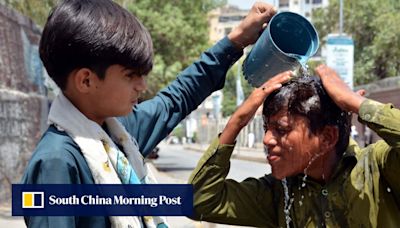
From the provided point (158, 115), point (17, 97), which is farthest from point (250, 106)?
point (17, 97)

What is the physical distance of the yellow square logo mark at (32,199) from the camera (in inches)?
60.2

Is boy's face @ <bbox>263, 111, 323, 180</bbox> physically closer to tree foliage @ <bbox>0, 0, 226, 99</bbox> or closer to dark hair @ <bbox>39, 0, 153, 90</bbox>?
dark hair @ <bbox>39, 0, 153, 90</bbox>

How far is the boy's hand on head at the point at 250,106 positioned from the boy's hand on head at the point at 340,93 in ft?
0.39

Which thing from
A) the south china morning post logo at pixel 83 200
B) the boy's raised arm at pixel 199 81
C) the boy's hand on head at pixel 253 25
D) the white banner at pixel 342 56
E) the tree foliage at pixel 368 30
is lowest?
the tree foliage at pixel 368 30

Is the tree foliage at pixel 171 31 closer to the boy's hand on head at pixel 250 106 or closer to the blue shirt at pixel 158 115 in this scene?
the blue shirt at pixel 158 115

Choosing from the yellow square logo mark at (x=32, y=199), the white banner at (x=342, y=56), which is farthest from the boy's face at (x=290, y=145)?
the white banner at (x=342, y=56)

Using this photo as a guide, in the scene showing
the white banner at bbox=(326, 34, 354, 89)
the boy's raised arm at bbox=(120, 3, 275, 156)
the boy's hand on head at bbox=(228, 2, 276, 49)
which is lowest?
the white banner at bbox=(326, 34, 354, 89)

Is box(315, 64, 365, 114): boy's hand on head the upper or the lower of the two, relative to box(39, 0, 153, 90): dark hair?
lower

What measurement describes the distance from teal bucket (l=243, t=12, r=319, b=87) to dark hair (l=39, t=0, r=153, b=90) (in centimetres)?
50

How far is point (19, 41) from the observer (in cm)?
948

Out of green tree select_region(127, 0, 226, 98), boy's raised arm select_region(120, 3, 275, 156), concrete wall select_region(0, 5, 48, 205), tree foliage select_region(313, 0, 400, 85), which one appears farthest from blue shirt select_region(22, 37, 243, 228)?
tree foliage select_region(313, 0, 400, 85)

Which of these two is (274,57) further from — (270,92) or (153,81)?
(153,81)

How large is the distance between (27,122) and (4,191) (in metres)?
1.29

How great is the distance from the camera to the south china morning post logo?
58.7 inches
